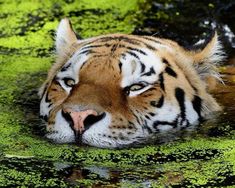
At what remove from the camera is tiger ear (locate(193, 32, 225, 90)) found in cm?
600

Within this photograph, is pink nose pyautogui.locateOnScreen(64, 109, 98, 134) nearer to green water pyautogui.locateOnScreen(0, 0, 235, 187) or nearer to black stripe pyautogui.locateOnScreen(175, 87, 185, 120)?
green water pyautogui.locateOnScreen(0, 0, 235, 187)

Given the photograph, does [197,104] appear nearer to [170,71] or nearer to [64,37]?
[170,71]

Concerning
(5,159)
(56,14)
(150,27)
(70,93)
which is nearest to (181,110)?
(70,93)

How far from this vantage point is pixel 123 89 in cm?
544

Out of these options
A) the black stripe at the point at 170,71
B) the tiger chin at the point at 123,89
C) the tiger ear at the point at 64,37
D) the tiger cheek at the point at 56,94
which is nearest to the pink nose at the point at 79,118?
the tiger chin at the point at 123,89

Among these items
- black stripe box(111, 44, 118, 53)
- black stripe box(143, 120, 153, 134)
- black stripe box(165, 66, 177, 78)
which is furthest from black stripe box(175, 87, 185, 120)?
black stripe box(111, 44, 118, 53)

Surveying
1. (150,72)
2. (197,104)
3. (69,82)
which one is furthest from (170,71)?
(69,82)

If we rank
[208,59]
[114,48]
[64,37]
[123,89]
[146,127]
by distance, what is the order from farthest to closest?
[64,37]
[208,59]
[114,48]
[146,127]
[123,89]

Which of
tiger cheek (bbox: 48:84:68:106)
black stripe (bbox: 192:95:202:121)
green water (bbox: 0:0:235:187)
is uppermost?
tiger cheek (bbox: 48:84:68:106)

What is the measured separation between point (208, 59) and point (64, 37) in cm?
104

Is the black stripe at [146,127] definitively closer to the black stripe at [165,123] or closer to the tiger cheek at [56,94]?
the black stripe at [165,123]

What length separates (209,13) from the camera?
8727 millimetres

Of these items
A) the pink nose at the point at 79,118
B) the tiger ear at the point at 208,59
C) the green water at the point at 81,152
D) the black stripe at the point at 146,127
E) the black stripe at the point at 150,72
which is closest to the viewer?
the green water at the point at 81,152

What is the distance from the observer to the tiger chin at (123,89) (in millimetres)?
5219
